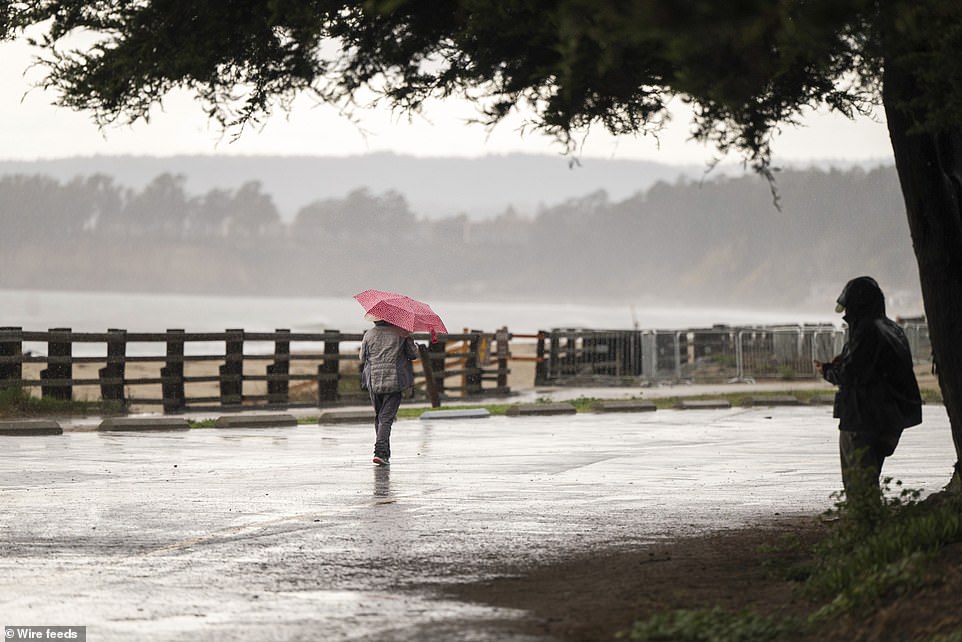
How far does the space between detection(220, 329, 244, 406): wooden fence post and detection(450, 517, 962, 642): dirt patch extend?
18.4 m

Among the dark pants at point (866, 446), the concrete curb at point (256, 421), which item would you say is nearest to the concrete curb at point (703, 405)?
the concrete curb at point (256, 421)

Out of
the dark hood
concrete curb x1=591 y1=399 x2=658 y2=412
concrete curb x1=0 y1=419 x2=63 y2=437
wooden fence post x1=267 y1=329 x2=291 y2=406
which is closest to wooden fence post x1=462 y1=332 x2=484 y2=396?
wooden fence post x1=267 y1=329 x2=291 y2=406

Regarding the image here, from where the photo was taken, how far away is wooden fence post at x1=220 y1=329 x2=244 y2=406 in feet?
91.2

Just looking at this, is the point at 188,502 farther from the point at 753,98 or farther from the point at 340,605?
the point at 753,98

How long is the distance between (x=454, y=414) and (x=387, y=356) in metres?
9.18

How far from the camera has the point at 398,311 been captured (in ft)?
53.1

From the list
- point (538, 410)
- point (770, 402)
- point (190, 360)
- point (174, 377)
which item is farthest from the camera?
point (190, 360)

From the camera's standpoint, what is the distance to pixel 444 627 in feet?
23.8

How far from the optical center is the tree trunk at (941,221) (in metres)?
9.66

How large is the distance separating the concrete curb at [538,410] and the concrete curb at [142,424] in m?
6.25

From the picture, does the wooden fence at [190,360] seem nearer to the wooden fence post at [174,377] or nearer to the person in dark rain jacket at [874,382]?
the wooden fence post at [174,377]

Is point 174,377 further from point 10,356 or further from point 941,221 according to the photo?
point 941,221

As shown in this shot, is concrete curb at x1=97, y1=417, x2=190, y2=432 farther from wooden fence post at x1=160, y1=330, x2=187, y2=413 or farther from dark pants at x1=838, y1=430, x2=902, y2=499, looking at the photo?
dark pants at x1=838, y1=430, x2=902, y2=499

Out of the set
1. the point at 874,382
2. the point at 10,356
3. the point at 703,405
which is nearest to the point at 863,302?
the point at 874,382
